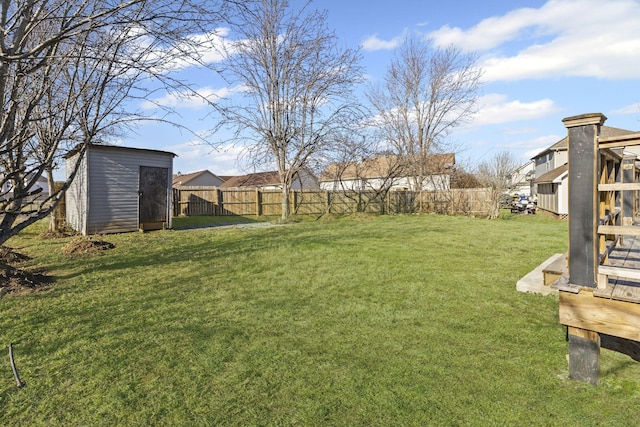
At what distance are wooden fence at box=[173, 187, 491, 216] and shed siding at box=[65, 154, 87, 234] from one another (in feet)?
20.8

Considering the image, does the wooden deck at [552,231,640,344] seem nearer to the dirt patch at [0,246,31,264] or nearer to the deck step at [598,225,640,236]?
the deck step at [598,225,640,236]

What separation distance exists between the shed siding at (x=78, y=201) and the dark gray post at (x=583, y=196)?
1228cm

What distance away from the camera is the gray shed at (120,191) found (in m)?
10.8

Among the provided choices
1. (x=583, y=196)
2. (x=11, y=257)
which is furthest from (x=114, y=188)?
(x=583, y=196)

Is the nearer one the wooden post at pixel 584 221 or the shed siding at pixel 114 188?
the wooden post at pixel 584 221

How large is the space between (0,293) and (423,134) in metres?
25.4

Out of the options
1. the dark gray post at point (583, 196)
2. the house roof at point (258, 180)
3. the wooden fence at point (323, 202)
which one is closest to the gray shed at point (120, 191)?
the wooden fence at point (323, 202)

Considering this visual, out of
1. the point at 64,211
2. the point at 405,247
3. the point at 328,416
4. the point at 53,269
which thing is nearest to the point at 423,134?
the point at 405,247

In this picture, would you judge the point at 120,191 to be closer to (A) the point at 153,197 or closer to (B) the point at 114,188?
(B) the point at 114,188

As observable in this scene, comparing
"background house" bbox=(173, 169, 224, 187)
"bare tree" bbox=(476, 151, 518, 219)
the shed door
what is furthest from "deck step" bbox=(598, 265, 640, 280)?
"background house" bbox=(173, 169, 224, 187)

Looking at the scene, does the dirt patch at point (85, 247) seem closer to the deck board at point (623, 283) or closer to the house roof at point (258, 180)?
the deck board at point (623, 283)

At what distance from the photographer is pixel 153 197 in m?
12.1

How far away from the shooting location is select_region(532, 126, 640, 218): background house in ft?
59.7

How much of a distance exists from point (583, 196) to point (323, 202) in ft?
61.1
